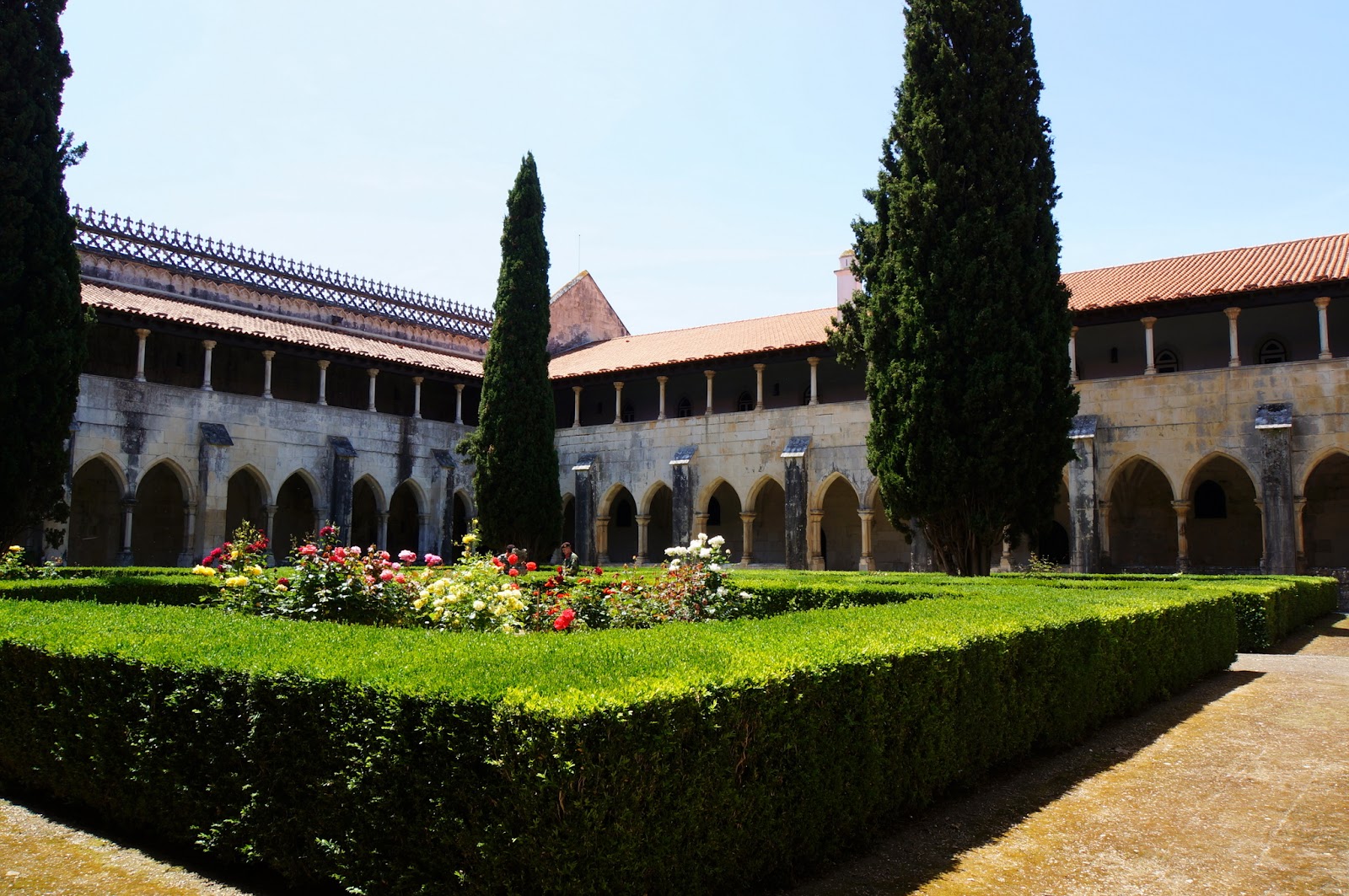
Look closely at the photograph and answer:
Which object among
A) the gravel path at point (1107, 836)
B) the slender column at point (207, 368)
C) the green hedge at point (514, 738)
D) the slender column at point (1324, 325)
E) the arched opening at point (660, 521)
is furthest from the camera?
the arched opening at point (660, 521)

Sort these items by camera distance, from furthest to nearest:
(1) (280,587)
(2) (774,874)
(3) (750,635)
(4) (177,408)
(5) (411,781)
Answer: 1. (4) (177,408)
2. (1) (280,587)
3. (3) (750,635)
4. (2) (774,874)
5. (5) (411,781)

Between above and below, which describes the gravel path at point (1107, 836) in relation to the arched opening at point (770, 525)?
below

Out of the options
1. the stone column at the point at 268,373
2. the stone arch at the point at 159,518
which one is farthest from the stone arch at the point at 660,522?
the stone arch at the point at 159,518

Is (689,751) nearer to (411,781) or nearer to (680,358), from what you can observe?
(411,781)

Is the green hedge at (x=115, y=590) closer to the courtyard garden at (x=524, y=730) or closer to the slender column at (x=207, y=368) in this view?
the courtyard garden at (x=524, y=730)

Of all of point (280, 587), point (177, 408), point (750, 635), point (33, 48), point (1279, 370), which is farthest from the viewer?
point (177, 408)

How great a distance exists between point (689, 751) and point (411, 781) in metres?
0.98

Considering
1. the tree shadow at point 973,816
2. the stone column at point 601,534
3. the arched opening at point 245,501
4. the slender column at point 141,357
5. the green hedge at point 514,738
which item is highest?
the slender column at point 141,357

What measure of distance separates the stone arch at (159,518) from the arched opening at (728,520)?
1385cm

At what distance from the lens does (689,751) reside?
11.4ft

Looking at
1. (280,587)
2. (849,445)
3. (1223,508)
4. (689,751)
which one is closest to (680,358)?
(849,445)

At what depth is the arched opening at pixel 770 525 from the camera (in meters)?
27.9

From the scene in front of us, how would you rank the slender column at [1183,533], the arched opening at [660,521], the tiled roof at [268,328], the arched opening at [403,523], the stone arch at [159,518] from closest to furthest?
the slender column at [1183,533], the tiled roof at [268,328], the stone arch at [159,518], the arched opening at [403,523], the arched opening at [660,521]

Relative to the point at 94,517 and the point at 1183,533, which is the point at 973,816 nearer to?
the point at 1183,533
